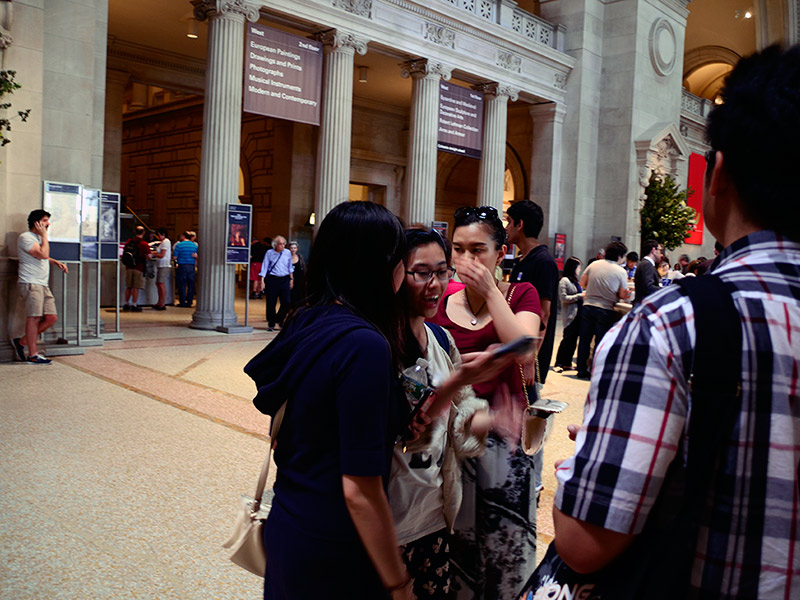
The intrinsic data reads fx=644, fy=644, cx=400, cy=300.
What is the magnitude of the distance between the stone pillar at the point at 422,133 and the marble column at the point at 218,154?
15.1ft

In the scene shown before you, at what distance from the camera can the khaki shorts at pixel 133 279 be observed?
46.9 feet

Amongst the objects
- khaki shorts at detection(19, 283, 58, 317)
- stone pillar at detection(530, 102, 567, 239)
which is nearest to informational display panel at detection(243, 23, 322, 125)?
khaki shorts at detection(19, 283, 58, 317)

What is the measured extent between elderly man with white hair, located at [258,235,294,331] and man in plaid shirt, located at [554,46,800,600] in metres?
11.6

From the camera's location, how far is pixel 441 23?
50.6ft

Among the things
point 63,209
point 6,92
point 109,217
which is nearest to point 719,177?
point 6,92

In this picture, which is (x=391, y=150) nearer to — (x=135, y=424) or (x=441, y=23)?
(x=441, y=23)

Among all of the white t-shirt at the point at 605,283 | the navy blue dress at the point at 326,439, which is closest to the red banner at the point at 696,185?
the white t-shirt at the point at 605,283

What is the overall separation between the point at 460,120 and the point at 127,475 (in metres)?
13.4

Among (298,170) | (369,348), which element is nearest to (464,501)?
(369,348)

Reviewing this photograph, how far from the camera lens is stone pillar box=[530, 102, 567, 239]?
19.1m

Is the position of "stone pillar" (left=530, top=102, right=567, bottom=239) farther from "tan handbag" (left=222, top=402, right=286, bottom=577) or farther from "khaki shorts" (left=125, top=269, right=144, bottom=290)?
"tan handbag" (left=222, top=402, right=286, bottom=577)

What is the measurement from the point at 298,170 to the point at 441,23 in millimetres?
6724

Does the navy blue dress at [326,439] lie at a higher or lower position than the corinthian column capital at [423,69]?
lower

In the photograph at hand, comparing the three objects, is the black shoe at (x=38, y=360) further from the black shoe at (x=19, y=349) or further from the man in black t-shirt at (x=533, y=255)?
the man in black t-shirt at (x=533, y=255)
